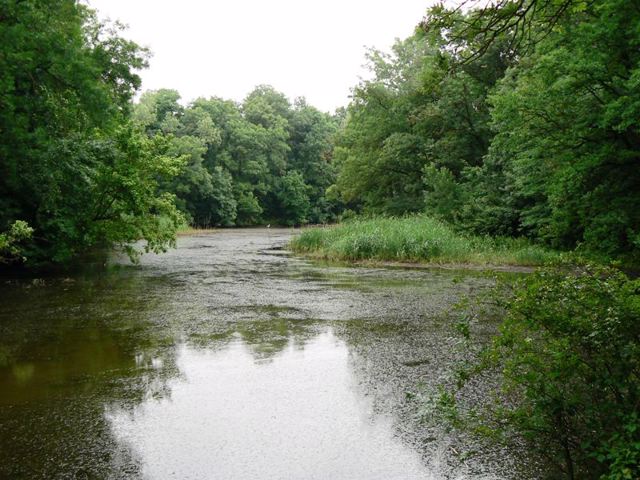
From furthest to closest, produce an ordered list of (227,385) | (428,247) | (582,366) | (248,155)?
(248,155) → (428,247) → (227,385) → (582,366)

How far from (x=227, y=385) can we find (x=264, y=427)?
4.47 feet

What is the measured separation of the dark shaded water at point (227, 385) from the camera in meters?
4.31

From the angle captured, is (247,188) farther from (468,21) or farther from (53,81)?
(468,21)

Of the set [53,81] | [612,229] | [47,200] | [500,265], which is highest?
[53,81]

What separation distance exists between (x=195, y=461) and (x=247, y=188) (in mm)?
56860

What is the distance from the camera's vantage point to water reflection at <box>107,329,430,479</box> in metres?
4.21

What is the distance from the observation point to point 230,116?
59.3m

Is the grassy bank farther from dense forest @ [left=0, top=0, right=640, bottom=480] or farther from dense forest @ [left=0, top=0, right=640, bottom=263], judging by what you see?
dense forest @ [left=0, top=0, right=640, bottom=263]

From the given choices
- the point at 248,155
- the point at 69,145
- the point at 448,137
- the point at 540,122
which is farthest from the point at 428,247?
the point at 248,155

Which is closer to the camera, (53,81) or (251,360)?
(251,360)

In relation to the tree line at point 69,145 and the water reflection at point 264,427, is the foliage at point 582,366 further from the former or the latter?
the tree line at point 69,145

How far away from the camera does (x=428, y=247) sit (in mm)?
19531

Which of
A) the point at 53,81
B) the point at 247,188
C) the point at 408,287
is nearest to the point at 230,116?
the point at 247,188

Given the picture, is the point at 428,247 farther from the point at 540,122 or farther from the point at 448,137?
the point at 448,137
